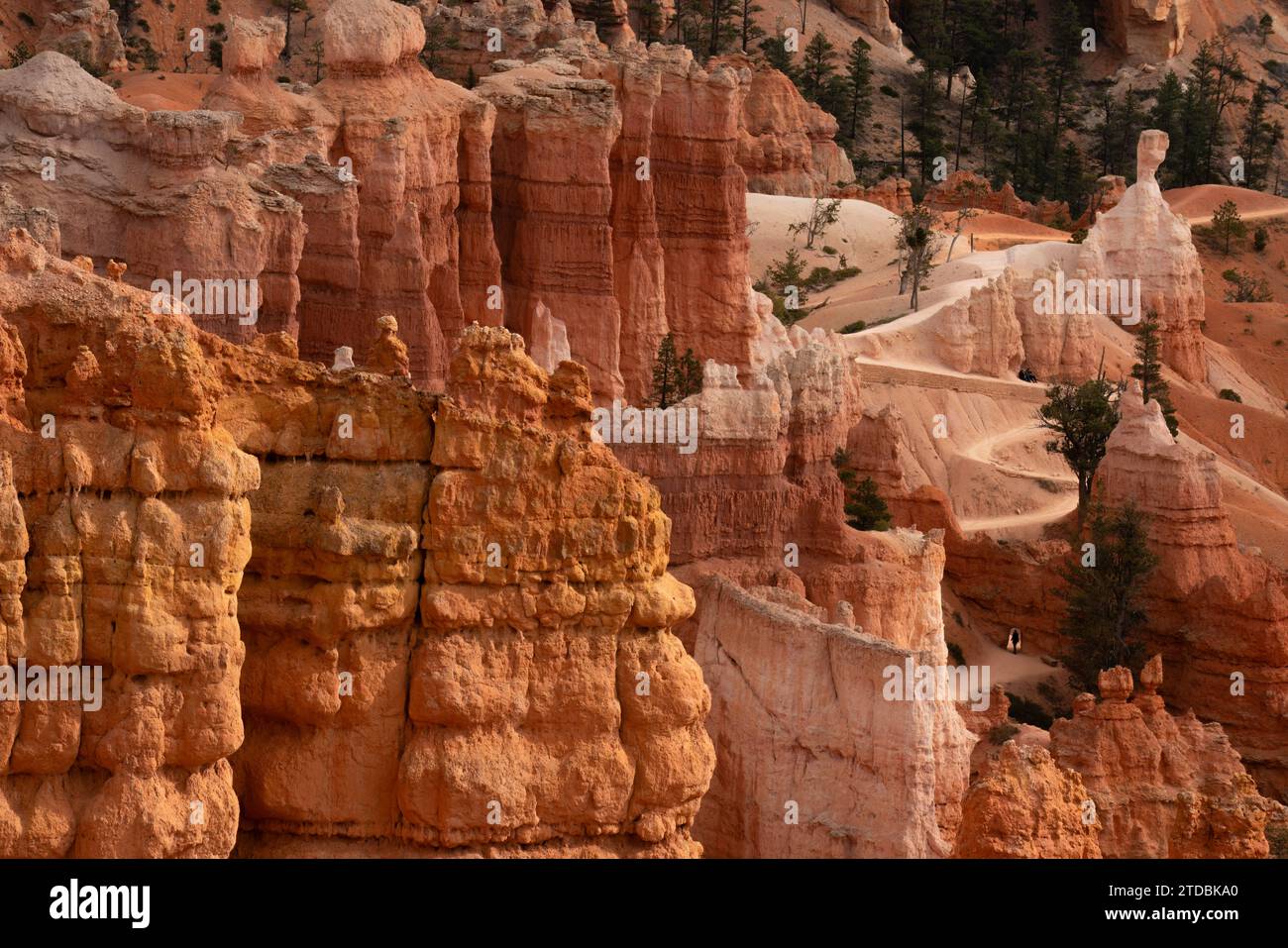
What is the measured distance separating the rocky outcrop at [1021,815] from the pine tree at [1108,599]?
23703 millimetres

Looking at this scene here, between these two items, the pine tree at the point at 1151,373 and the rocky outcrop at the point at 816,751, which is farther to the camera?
the pine tree at the point at 1151,373

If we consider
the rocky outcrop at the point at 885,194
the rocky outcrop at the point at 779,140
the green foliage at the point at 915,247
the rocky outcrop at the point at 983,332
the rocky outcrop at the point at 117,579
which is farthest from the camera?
the rocky outcrop at the point at 885,194

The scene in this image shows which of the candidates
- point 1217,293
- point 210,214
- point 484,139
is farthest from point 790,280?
point 210,214

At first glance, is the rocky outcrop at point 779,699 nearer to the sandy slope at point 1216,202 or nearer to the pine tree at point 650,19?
the pine tree at point 650,19

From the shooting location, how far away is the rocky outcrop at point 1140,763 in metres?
40.5

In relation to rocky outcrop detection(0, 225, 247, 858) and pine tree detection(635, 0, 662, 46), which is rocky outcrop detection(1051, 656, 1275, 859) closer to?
rocky outcrop detection(0, 225, 247, 858)

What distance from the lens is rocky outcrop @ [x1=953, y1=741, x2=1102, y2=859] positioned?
1228 inches

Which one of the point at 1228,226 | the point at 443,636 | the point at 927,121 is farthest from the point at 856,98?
the point at 443,636

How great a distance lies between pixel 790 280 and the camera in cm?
8375

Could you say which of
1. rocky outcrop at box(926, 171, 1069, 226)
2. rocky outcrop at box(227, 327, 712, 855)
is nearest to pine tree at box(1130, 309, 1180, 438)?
rocky outcrop at box(926, 171, 1069, 226)

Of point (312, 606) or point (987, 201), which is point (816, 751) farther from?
point (987, 201)

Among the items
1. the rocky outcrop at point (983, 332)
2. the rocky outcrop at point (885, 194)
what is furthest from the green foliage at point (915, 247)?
the rocky outcrop at point (885, 194)

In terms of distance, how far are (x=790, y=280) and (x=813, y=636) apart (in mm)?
49312

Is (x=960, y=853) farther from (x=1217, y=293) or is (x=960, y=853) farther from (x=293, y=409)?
(x=1217, y=293)
